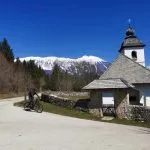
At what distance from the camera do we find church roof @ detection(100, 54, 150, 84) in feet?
121

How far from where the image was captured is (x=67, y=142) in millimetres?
12430

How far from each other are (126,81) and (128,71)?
13.6 ft

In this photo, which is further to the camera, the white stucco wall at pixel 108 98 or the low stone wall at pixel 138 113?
the white stucco wall at pixel 108 98

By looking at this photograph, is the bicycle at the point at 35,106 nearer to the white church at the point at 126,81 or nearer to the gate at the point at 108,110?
the white church at the point at 126,81

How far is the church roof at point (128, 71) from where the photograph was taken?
1448 inches

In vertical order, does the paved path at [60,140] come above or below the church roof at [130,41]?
below

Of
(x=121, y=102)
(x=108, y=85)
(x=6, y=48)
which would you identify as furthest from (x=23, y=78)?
(x=121, y=102)

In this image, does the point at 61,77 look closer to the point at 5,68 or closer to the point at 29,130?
the point at 5,68

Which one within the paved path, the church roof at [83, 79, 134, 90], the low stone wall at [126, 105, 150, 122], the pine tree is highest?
the pine tree

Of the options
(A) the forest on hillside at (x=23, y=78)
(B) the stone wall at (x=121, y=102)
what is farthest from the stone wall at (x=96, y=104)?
(A) the forest on hillside at (x=23, y=78)

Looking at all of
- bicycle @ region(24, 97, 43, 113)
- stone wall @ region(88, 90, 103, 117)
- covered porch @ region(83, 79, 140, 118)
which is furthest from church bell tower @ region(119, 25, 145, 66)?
bicycle @ region(24, 97, 43, 113)

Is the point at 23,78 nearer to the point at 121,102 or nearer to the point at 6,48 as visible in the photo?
the point at 6,48

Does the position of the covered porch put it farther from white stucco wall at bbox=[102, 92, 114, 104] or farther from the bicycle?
the bicycle

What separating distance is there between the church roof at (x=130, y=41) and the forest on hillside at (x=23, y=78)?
19.1 meters
